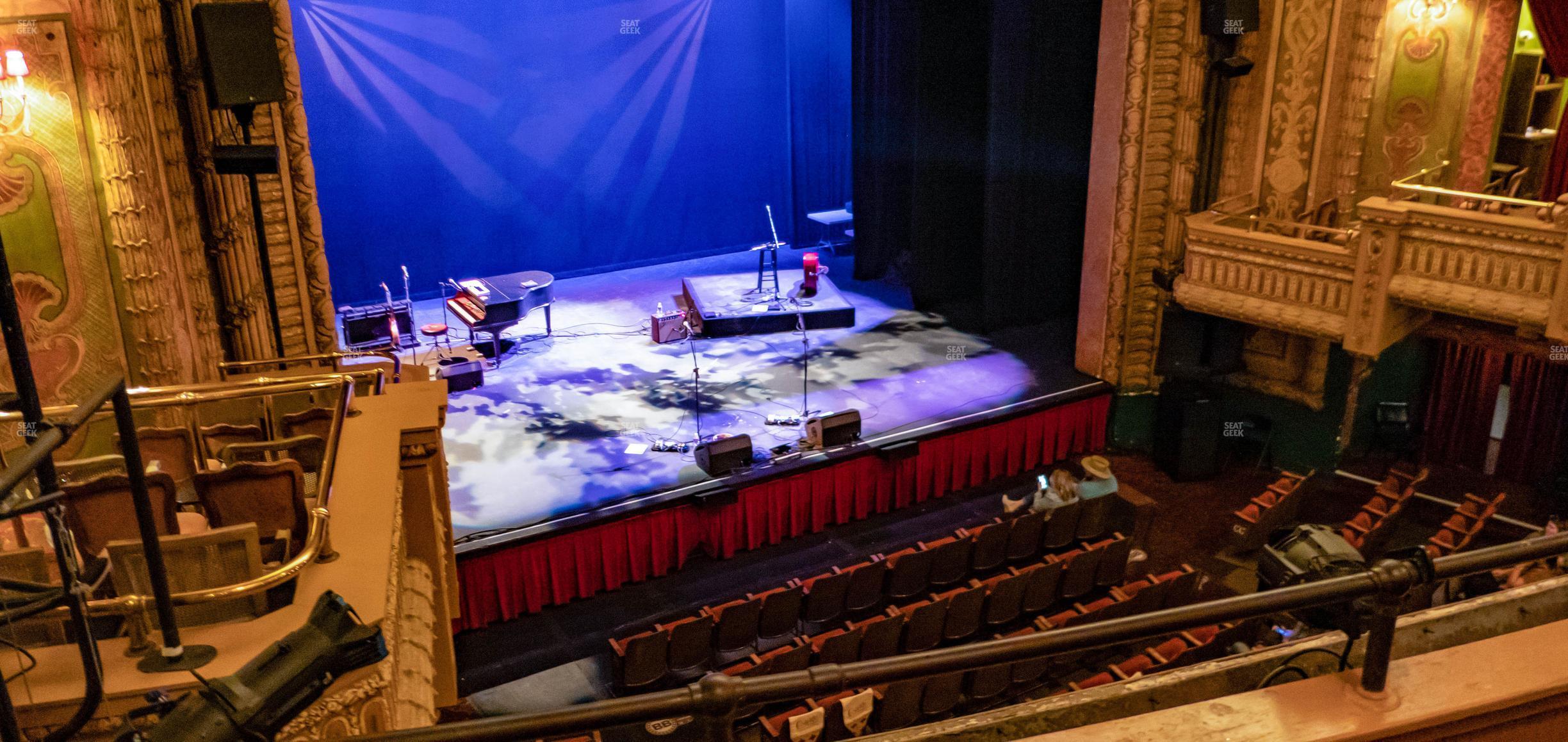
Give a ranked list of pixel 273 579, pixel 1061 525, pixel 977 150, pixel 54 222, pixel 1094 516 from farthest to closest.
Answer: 1. pixel 977 150
2. pixel 1094 516
3. pixel 1061 525
4. pixel 54 222
5. pixel 273 579

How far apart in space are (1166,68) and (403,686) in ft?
30.8

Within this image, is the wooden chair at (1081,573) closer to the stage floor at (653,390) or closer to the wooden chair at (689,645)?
the wooden chair at (689,645)

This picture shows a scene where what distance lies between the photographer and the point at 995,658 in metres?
1.66

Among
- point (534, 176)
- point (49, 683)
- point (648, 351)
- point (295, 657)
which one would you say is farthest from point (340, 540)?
point (534, 176)

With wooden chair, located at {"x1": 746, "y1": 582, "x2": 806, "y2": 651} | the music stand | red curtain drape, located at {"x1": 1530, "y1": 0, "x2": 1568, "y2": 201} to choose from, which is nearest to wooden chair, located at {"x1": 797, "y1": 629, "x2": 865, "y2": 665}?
wooden chair, located at {"x1": 746, "y1": 582, "x2": 806, "y2": 651}

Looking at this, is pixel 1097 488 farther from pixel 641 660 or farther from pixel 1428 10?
pixel 1428 10

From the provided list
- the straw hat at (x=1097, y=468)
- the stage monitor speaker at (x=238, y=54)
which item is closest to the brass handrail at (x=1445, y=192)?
the straw hat at (x=1097, y=468)

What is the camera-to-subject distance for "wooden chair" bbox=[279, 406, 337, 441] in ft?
16.7

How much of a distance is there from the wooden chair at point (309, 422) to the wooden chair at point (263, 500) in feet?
4.22

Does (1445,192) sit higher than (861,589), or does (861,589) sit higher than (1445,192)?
(1445,192)

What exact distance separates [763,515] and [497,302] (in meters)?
3.90

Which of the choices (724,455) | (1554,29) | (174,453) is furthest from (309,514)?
(1554,29)

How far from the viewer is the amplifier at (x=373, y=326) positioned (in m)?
11.9

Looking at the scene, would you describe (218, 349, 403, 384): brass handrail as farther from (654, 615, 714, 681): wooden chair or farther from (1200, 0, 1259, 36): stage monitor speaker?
(1200, 0, 1259, 36): stage monitor speaker
